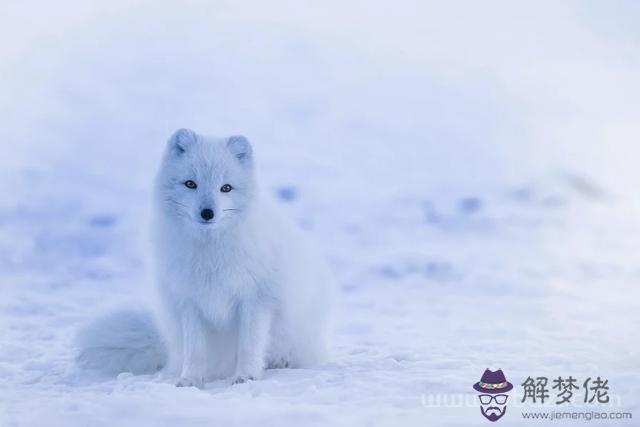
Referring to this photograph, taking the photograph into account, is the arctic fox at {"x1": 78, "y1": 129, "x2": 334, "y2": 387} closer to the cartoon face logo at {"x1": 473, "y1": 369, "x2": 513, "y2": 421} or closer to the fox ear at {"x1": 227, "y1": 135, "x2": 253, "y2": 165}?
the fox ear at {"x1": 227, "y1": 135, "x2": 253, "y2": 165}

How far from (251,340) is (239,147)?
0.73 m

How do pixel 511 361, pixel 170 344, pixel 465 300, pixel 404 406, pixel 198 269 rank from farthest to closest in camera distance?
pixel 465 300, pixel 511 361, pixel 170 344, pixel 198 269, pixel 404 406

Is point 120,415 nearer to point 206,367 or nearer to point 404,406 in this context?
point 206,367

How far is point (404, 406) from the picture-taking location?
2684 millimetres

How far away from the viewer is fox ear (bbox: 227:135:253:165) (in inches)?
118

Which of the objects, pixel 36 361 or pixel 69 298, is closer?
pixel 36 361

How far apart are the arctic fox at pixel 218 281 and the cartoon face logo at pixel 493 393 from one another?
759 mm

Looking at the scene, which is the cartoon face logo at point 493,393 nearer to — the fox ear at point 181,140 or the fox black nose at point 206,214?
the fox black nose at point 206,214

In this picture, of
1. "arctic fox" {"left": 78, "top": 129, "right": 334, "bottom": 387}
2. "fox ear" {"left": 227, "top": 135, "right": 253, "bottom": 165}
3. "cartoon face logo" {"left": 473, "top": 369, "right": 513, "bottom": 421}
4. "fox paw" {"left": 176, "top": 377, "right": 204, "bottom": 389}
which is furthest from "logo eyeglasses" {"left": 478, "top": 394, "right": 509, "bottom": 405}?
"fox ear" {"left": 227, "top": 135, "right": 253, "bottom": 165}

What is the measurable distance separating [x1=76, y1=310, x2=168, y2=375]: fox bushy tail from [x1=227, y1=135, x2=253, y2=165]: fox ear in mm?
849

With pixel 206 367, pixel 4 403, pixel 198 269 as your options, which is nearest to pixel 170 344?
pixel 206 367

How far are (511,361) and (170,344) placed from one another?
1.45m

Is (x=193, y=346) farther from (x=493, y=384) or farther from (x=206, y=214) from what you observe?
(x=493, y=384)

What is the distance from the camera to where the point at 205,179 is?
2.87 m
